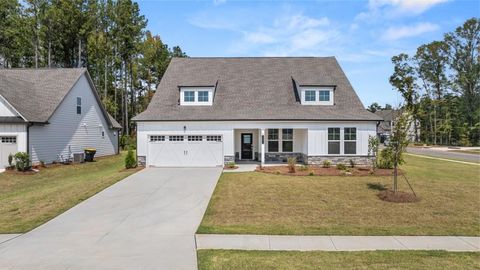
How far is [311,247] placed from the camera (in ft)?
22.3

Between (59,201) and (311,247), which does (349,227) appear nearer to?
(311,247)

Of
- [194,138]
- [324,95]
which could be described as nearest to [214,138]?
[194,138]

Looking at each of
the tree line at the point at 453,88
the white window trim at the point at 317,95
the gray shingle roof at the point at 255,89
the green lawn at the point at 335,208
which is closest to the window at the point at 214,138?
the gray shingle roof at the point at 255,89

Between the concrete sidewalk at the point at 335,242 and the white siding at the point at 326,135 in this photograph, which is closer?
the concrete sidewalk at the point at 335,242

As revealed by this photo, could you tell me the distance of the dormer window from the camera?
67.6ft

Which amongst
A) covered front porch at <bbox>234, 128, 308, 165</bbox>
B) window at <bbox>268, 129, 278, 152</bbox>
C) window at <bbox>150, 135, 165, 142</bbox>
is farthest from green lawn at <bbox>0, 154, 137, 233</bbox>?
window at <bbox>268, 129, 278, 152</bbox>

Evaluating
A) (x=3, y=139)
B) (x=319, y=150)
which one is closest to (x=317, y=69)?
(x=319, y=150)

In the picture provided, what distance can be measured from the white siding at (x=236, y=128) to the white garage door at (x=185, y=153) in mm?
528

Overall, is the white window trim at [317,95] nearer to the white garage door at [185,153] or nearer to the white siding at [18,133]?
the white garage door at [185,153]

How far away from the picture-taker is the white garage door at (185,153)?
62.0 ft

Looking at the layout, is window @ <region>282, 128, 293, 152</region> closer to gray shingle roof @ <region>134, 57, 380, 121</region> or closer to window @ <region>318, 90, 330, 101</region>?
gray shingle roof @ <region>134, 57, 380, 121</region>

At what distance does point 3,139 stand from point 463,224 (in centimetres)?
2354

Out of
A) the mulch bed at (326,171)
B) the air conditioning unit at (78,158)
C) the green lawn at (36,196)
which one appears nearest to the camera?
the green lawn at (36,196)

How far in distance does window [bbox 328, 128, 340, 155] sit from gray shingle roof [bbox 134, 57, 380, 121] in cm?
86
